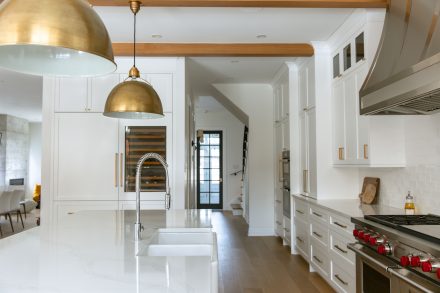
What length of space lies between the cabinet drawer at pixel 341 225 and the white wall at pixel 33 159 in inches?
430

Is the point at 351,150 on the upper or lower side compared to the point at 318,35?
lower

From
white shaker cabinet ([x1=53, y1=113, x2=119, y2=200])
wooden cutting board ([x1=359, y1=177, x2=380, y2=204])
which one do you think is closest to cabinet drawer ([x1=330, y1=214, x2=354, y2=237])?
wooden cutting board ([x1=359, y1=177, x2=380, y2=204])

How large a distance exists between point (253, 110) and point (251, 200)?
1.61m

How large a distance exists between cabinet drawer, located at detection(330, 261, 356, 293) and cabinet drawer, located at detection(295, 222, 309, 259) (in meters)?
0.93

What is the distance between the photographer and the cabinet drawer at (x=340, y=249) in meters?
3.05

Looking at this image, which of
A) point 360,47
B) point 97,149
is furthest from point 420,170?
point 97,149

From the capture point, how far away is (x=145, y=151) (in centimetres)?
455

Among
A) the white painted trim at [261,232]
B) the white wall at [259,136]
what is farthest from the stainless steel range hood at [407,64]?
the white painted trim at [261,232]

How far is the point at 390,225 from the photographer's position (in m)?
2.35

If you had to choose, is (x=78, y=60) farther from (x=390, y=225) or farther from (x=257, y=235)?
(x=257, y=235)

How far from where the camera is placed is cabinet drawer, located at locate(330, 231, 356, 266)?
3.05 meters

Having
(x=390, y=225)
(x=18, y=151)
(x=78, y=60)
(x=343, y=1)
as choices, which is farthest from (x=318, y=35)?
(x=18, y=151)

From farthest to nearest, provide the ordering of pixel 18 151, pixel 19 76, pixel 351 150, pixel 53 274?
pixel 18 151 → pixel 19 76 → pixel 351 150 → pixel 53 274

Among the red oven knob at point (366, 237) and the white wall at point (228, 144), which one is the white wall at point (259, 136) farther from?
the red oven knob at point (366, 237)
